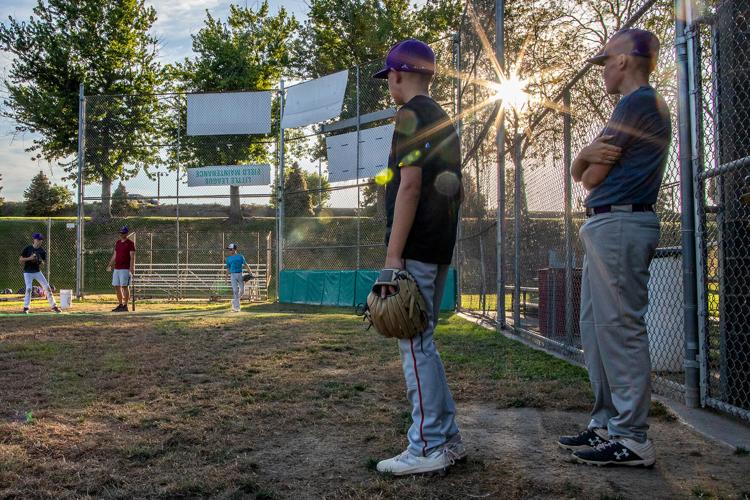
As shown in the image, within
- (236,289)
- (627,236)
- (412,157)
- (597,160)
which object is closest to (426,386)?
(412,157)

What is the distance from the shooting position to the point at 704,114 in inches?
157

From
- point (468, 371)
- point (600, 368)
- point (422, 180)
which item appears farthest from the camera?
point (468, 371)

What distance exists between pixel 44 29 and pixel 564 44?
2418 centimetres

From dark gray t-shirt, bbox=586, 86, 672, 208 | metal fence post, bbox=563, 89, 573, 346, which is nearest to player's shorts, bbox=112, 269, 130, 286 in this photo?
metal fence post, bbox=563, 89, 573, 346

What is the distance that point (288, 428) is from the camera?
148 inches

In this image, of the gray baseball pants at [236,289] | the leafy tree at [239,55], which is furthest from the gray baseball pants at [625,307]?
the leafy tree at [239,55]

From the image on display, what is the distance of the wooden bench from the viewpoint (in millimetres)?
23453

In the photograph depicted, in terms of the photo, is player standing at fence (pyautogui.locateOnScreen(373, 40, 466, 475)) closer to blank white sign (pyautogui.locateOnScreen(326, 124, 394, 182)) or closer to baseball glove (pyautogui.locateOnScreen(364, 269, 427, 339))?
baseball glove (pyautogui.locateOnScreen(364, 269, 427, 339))


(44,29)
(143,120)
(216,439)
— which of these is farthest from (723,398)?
(44,29)

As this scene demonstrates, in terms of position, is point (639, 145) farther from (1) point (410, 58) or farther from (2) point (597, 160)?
(1) point (410, 58)

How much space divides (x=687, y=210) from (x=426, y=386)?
2.24 m

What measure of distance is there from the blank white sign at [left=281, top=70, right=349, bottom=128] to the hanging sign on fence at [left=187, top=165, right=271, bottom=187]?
6.70 ft

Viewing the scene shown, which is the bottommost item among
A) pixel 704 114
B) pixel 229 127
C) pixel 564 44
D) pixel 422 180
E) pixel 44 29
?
pixel 422 180

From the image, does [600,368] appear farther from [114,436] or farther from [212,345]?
[212,345]
